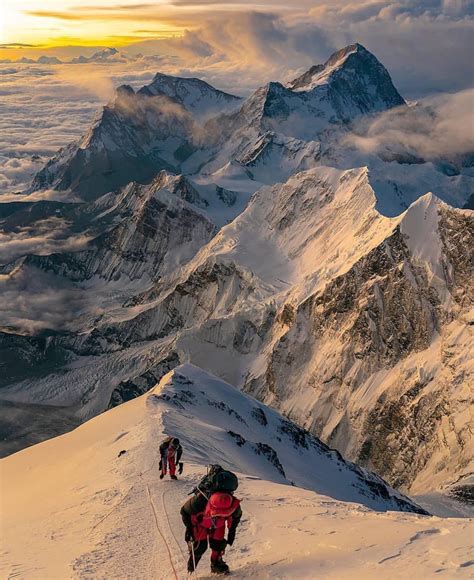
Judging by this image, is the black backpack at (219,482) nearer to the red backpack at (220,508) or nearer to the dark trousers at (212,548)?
the red backpack at (220,508)

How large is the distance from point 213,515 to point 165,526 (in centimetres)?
907

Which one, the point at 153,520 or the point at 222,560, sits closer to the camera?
the point at 222,560

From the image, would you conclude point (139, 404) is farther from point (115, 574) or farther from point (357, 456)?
point (357, 456)

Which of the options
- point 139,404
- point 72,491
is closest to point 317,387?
point 139,404

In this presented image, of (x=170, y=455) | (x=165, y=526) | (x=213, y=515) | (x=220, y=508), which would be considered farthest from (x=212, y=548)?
(x=170, y=455)

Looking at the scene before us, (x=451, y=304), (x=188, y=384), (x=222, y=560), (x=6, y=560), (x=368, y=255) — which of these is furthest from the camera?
(x=368, y=255)

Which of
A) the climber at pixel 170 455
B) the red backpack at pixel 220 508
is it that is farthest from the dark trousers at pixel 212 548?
the climber at pixel 170 455

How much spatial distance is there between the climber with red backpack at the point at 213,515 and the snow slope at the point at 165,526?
91 centimetres

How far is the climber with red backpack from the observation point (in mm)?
22250

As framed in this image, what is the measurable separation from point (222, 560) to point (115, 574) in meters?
4.51

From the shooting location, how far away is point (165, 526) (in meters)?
30.7

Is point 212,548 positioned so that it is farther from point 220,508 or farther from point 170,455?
point 170,455

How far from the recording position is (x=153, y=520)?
3200 cm

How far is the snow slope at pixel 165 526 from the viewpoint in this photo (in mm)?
23094
